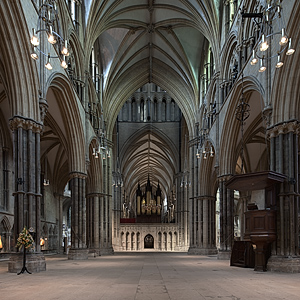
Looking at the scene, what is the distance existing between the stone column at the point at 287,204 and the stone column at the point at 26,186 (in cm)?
856

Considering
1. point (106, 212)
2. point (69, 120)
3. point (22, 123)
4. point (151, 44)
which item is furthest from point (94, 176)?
point (22, 123)

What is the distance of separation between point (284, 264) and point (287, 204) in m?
2.09

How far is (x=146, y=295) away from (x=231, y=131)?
17.2m

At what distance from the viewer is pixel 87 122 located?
27.2 metres

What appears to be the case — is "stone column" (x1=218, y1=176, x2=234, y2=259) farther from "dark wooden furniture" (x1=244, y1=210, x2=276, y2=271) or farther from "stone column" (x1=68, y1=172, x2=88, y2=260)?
"dark wooden furniture" (x1=244, y1=210, x2=276, y2=271)

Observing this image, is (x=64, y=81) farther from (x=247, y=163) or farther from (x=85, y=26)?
(x=247, y=163)

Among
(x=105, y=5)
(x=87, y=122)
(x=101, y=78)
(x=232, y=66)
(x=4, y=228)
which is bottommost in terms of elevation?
(x=4, y=228)

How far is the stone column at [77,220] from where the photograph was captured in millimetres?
24719

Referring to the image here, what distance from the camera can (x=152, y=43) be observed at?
1393 inches

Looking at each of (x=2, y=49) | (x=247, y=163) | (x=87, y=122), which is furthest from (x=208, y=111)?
(x=2, y=49)

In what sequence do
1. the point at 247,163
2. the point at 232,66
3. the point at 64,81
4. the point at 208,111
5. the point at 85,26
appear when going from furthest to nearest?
the point at 247,163 → the point at 208,111 → the point at 85,26 → the point at 232,66 → the point at 64,81

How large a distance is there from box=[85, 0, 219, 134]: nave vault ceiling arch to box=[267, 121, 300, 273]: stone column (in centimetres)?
1379

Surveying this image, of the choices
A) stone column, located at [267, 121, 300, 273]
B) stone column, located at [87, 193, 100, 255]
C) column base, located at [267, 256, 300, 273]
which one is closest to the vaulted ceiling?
stone column, located at [87, 193, 100, 255]

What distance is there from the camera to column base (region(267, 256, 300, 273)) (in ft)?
45.6
